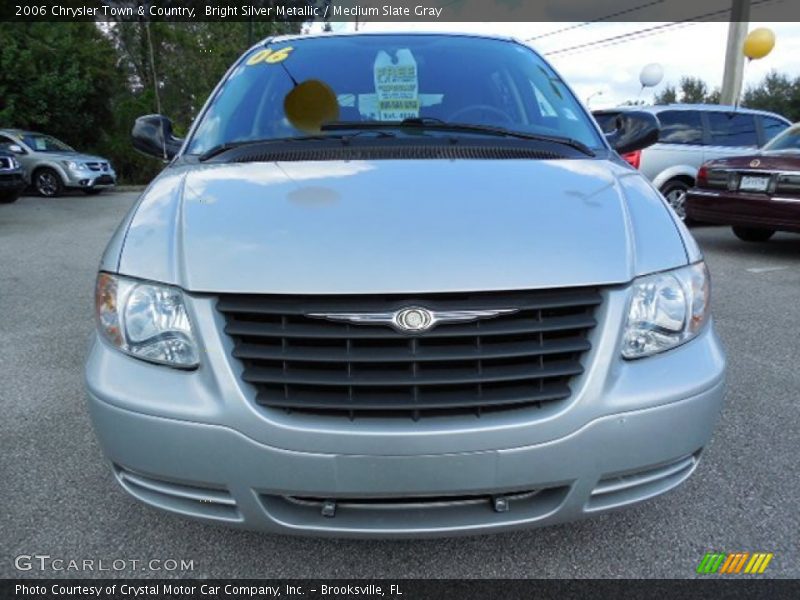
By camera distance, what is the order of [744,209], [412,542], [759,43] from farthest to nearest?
[759,43] < [744,209] < [412,542]

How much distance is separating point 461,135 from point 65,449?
6.79 feet

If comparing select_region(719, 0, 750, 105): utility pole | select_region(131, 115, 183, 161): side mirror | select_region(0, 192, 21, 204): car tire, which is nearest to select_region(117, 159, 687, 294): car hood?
select_region(131, 115, 183, 161): side mirror

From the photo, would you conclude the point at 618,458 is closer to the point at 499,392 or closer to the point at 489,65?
the point at 499,392

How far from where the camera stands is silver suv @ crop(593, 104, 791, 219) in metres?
8.51

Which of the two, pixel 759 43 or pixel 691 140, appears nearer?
pixel 691 140

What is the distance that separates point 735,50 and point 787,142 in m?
8.31

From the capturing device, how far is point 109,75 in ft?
60.6

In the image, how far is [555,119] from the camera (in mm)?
2719

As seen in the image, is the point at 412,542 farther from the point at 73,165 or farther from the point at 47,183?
the point at 47,183

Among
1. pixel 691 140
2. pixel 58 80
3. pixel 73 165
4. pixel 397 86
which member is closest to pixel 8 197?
pixel 73 165

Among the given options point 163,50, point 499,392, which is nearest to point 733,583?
point 499,392

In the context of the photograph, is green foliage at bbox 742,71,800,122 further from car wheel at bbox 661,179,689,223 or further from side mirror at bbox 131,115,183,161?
side mirror at bbox 131,115,183,161

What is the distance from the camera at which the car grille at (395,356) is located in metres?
1.52

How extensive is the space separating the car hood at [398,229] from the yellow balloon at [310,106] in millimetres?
545
